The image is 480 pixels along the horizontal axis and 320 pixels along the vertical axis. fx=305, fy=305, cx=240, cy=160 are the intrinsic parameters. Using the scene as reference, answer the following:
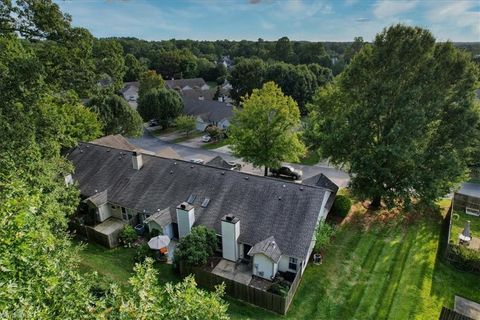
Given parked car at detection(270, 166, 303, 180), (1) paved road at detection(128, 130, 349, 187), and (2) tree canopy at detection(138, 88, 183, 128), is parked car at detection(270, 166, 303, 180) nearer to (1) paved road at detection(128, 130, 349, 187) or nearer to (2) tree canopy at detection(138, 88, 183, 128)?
(1) paved road at detection(128, 130, 349, 187)

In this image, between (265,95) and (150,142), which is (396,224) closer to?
(265,95)

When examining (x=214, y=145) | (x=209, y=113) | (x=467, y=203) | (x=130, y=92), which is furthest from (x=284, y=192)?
(x=130, y=92)

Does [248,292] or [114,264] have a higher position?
[248,292]

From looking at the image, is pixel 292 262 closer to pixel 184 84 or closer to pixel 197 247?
pixel 197 247

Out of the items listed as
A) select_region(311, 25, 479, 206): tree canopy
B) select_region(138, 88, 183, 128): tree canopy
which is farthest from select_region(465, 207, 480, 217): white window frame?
select_region(138, 88, 183, 128): tree canopy

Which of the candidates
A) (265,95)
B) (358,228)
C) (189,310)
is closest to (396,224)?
(358,228)

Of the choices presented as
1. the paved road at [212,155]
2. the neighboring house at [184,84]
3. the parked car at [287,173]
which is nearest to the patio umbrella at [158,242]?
the parked car at [287,173]

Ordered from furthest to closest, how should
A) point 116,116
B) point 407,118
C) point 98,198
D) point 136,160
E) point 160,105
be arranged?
1. point 160,105
2. point 116,116
3. point 136,160
4. point 98,198
5. point 407,118

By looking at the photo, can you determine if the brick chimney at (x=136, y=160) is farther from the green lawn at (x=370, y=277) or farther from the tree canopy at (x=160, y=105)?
the tree canopy at (x=160, y=105)
